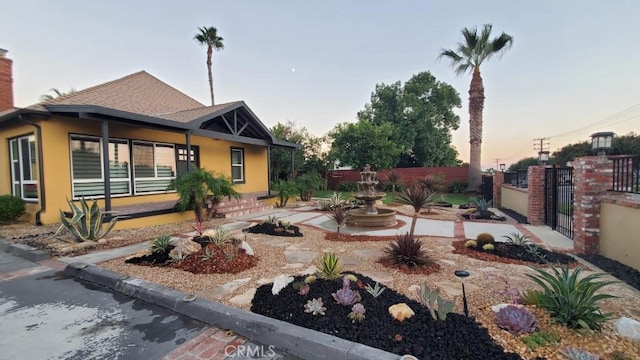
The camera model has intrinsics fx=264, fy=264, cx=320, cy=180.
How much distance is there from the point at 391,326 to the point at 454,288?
1.42 metres

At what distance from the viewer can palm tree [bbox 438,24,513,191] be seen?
1497 cm

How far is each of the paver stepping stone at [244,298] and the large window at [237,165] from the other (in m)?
10.5

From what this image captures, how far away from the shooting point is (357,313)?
2416mm

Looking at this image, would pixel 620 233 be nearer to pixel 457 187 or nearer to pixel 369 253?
pixel 369 253

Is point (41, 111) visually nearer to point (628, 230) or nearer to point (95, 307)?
point (95, 307)

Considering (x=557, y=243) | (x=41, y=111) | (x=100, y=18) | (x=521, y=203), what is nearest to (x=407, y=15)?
(x=521, y=203)

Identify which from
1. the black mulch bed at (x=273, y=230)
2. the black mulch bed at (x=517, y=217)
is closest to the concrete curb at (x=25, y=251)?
the black mulch bed at (x=273, y=230)

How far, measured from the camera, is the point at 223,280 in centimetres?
362

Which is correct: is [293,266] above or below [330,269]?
below

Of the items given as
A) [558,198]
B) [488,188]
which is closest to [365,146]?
[488,188]

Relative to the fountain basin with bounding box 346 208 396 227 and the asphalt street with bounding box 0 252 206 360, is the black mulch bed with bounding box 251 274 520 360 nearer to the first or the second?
the asphalt street with bounding box 0 252 206 360

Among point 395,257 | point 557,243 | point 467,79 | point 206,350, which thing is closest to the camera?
point 206,350

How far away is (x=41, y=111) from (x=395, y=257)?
9079 mm

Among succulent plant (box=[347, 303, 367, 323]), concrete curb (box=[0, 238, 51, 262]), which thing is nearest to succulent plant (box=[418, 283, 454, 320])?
succulent plant (box=[347, 303, 367, 323])
